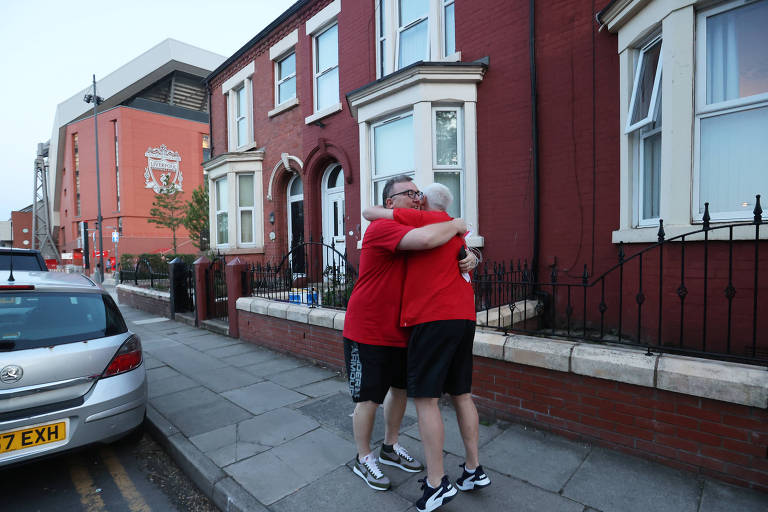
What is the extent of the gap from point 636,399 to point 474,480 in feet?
4.31

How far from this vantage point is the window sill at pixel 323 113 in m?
9.19

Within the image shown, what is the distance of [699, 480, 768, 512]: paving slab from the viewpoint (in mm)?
2326

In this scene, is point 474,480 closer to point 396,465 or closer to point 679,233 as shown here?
point 396,465

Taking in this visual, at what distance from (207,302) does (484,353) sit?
6.76 metres

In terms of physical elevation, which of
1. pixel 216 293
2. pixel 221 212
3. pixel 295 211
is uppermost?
pixel 221 212


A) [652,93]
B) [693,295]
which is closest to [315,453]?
[693,295]

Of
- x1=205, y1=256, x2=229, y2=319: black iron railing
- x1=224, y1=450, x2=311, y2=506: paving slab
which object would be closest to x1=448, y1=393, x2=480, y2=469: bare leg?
x1=224, y1=450, x2=311, y2=506: paving slab

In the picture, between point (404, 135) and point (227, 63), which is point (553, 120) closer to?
point (404, 135)

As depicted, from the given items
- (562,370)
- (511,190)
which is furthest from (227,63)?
(562,370)

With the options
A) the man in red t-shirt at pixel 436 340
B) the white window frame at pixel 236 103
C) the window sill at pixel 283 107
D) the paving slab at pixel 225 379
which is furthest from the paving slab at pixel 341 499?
the white window frame at pixel 236 103

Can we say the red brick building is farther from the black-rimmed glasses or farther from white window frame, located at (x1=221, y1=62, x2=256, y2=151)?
the black-rimmed glasses

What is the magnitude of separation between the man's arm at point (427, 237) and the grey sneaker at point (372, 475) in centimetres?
150

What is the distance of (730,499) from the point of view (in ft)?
7.89

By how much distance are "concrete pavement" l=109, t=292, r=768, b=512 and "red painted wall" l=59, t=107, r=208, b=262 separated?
2963 centimetres
